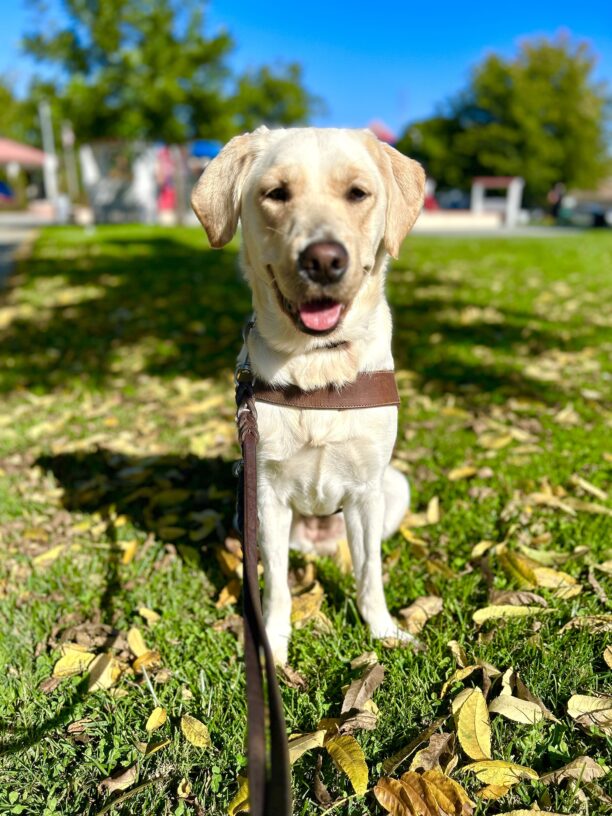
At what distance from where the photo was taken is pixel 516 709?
202cm

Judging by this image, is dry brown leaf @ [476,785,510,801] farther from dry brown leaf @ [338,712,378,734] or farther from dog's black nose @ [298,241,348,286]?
dog's black nose @ [298,241,348,286]

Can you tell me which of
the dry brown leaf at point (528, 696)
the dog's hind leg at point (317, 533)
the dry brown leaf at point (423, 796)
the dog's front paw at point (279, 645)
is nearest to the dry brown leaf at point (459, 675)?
the dry brown leaf at point (528, 696)

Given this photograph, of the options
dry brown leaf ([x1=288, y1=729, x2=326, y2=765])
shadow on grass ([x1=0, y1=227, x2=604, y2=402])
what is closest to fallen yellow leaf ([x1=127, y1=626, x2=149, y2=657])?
dry brown leaf ([x1=288, y1=729, x2=326, y2=765])

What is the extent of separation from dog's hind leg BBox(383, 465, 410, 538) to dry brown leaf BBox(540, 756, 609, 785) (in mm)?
1334

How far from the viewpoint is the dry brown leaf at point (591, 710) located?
194cm

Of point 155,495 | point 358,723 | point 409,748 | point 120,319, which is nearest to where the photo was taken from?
point 409,748

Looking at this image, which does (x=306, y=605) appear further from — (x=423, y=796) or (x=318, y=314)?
(x=318, y=314)

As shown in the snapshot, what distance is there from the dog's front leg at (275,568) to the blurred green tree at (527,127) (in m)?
48.4

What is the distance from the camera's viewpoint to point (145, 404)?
537 cm

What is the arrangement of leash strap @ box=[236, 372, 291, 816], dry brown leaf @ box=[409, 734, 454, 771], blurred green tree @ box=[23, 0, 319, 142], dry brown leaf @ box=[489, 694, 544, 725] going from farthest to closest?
blurred green tree @ box=[23, 0, 319, 142] < dry brown leaf @ box=[489, 694, 544, 725] < dry brown leaf @ box=[409, 734, 454, 771] < leash strap @ box=[236, 372, 291, 816]

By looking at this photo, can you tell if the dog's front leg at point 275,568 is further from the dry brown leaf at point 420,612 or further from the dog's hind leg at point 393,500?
the dog's hind leg at point 393,500

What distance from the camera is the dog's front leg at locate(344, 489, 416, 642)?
249 centimetres

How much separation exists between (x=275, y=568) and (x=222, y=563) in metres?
0.65

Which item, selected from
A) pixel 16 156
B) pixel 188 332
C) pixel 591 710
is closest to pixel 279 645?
pixel 591 710
